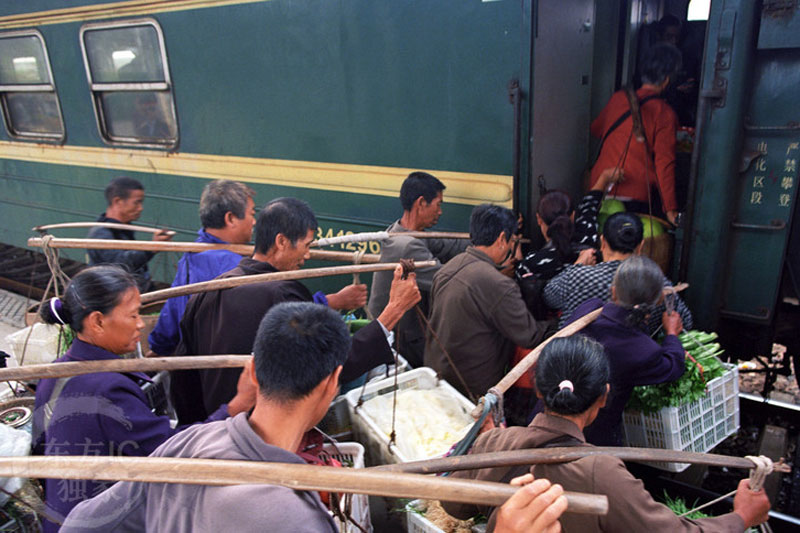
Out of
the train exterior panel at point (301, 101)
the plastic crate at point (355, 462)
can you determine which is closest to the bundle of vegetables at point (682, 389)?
the plastic crate at point (355, 462)

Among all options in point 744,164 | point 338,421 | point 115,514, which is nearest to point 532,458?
point 115,514

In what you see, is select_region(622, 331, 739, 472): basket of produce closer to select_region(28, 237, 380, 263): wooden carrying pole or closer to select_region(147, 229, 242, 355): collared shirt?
select_region(28, 237, 380, 263): wooden carrying pole

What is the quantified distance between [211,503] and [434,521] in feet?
4.26

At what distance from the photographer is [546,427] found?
1.82 meters

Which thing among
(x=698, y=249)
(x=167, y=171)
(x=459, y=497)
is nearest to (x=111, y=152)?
(x=167, y=171)

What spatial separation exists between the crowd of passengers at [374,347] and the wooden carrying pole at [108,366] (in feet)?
0.18

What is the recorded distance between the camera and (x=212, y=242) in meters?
3.35

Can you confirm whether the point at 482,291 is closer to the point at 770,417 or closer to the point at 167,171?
the point at 770,417

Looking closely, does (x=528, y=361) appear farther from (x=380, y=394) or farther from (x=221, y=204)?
(x=221, y=204)

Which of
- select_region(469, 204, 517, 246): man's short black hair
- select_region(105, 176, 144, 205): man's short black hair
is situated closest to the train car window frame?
select_region(105, 176, 144, 205): man's short black hair

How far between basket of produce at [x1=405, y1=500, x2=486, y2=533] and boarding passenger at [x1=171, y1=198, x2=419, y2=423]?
25.5 inches

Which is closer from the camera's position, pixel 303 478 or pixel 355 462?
pixel 303 478

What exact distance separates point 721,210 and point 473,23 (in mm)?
1923

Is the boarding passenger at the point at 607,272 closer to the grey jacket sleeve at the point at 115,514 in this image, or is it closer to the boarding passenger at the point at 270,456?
the boarding passenger at the point at 270,456
